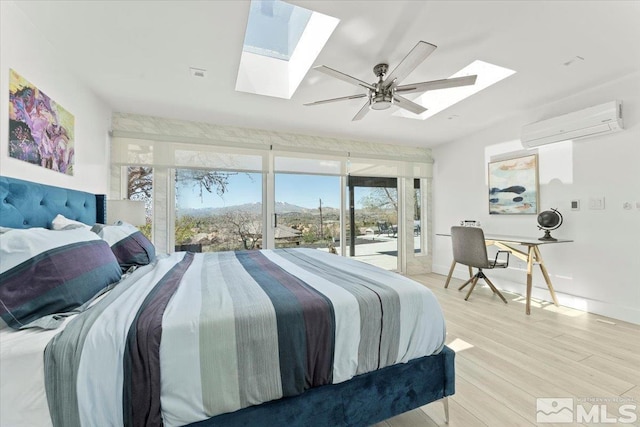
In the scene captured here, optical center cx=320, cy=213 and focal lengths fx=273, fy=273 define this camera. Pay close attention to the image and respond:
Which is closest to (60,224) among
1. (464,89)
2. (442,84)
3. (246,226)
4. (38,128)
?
(38,128)

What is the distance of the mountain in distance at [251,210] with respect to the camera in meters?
3.75

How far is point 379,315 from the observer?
1307 millimetres

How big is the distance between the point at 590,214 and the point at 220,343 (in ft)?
13.1

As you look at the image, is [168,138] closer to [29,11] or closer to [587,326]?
[29,11]

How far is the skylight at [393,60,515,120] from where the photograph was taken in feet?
9.00

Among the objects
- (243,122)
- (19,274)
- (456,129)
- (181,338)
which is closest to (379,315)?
(181,338)

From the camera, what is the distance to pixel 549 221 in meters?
3.20

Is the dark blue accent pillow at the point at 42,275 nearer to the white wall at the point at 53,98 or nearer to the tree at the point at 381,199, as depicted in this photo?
the white wall at the point at 53,98

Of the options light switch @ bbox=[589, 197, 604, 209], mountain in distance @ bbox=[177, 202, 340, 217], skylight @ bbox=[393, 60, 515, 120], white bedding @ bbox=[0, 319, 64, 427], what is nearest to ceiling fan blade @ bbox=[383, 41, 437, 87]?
skylight @ bbox=[393, 60, 515, 120]

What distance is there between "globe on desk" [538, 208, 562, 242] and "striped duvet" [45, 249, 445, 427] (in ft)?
8.78

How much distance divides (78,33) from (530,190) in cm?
488

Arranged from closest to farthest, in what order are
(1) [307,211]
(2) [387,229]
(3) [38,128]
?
1. (3) [38,128]
2. (1) [307,211]
3. (2) [387,229]

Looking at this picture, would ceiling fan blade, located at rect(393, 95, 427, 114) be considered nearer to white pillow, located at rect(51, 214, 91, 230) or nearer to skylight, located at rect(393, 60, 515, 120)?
skylight, located at rect(393, 60, 515, 120)

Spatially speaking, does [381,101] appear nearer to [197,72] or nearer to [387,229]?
[197,72]
